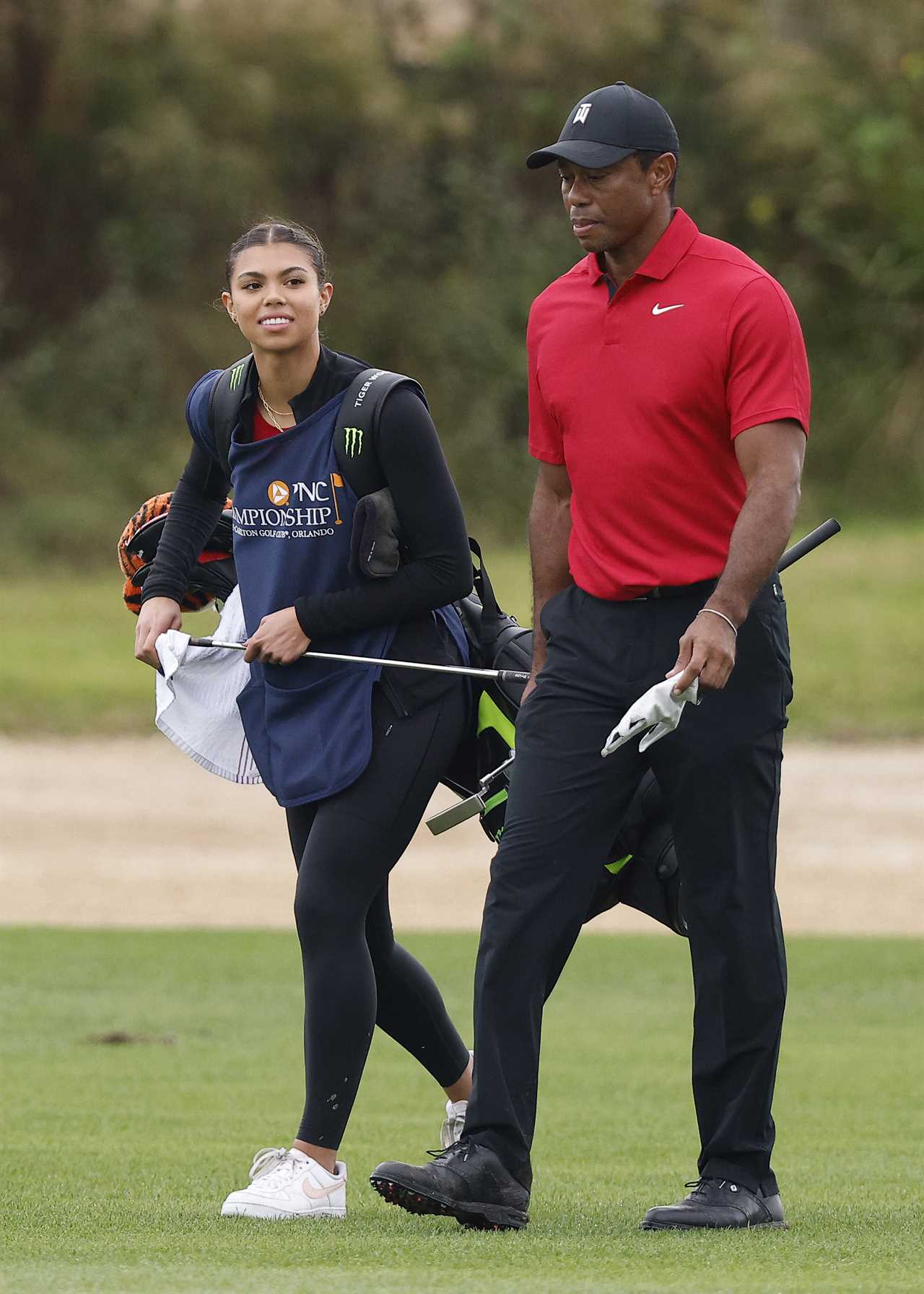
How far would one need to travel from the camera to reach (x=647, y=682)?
428 centimetres

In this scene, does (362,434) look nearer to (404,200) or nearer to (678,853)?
(678,853)

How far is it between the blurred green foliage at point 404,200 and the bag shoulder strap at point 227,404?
2367 cm

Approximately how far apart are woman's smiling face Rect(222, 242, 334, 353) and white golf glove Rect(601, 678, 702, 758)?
1.08m

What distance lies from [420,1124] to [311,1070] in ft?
5.90

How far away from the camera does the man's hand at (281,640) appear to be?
179 inches

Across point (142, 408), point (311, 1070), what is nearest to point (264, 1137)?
point (311, 1070)

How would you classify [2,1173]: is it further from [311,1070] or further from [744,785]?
[744,785]

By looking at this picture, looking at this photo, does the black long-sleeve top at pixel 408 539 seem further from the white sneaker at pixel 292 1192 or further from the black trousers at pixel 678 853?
the white sneaker at pixel 292 1192

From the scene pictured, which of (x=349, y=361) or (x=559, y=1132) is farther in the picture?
(x=559, y=1132)

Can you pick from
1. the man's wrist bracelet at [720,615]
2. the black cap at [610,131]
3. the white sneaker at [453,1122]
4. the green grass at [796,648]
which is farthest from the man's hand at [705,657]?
the green grass at [796,648]

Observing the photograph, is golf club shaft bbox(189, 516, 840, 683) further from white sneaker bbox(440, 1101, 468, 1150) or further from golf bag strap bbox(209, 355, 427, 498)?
white sneaker bbox(440, 1101, 468, 1150)

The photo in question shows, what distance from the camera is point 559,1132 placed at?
6.13 m

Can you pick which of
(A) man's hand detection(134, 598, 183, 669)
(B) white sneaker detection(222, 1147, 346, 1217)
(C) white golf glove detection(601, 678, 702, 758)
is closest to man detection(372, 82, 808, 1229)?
(C) white golf glove detection(601, 678, 702, 758)

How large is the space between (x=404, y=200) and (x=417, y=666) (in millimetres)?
26957
